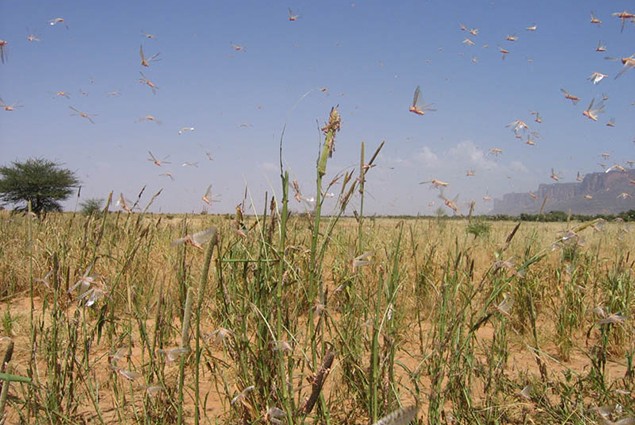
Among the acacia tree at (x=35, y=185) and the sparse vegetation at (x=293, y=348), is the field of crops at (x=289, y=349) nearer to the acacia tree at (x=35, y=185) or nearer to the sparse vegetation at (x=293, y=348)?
the sparse vegetation at (x=293, y=348)

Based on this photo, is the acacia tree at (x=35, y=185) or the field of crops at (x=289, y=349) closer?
the field of crops at (x=289, y=349)

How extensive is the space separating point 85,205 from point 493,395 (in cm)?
2736

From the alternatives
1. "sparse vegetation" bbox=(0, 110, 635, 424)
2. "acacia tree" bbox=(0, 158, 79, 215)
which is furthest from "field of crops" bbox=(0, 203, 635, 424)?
"acacia tree" bbox=(0, 158, 79, 215)

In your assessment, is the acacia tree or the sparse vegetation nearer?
the sparse vegetation

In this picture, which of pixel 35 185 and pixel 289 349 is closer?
pixel 289 349

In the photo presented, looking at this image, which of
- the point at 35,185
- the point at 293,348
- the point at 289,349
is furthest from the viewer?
the point at 35,185

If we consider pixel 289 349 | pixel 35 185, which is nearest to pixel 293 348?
pixel 289 349

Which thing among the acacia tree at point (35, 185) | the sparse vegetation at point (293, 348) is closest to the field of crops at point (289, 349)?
the sparse vegetation at point (293, 348)

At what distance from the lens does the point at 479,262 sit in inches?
249

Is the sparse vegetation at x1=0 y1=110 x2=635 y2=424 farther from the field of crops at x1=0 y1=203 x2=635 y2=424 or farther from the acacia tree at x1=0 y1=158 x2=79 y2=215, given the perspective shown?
the acacia tree at x1=0 y1=158 x2=79 y2=215

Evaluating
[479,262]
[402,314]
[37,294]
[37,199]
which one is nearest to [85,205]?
[37,199]

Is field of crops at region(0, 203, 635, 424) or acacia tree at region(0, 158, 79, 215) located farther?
acacia tree at region(0, 158, 79, 215)

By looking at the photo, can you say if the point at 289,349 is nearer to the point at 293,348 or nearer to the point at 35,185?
the point at 293,348

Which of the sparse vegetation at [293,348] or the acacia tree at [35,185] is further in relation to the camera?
the acacia tree at [35,185]
